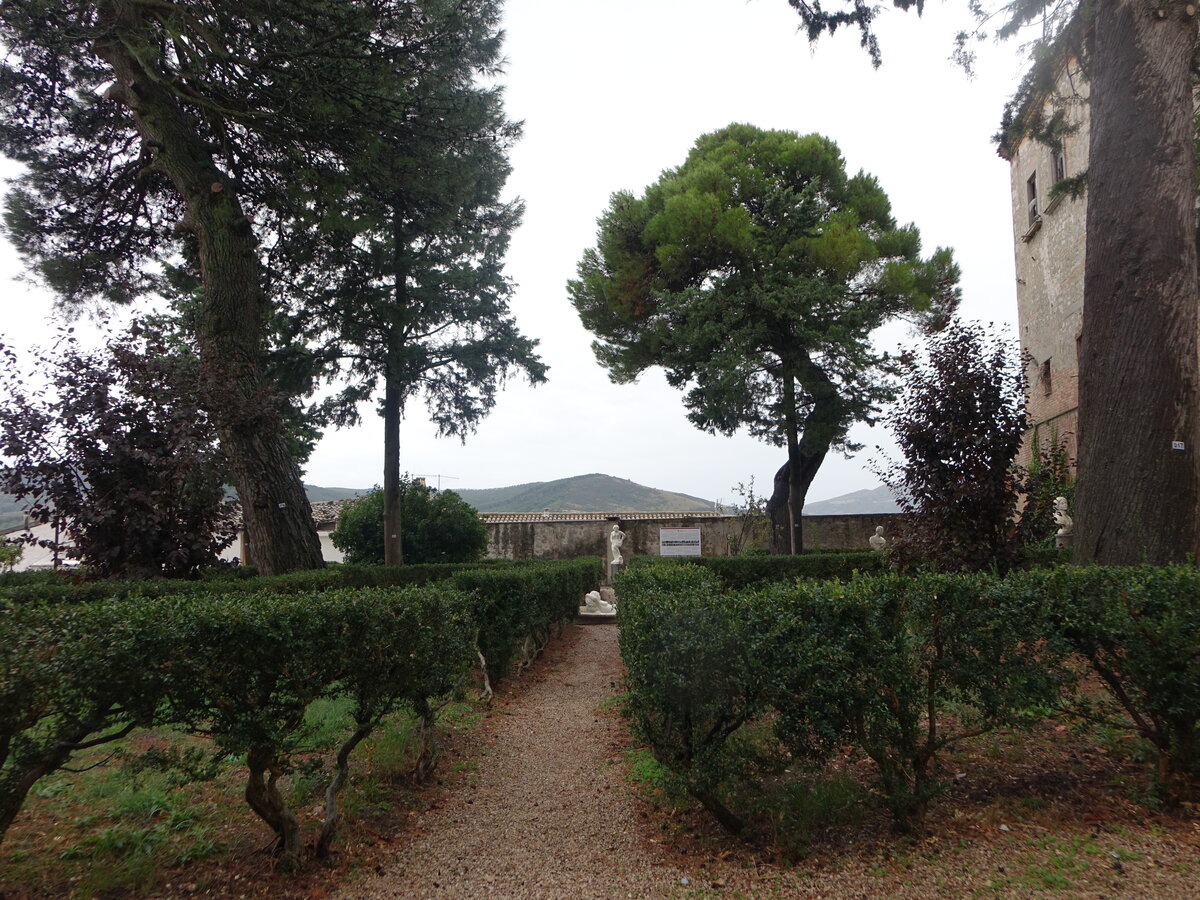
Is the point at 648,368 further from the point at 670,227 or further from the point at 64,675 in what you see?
the point at 64,675

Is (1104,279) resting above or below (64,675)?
above

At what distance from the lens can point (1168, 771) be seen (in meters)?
3.39

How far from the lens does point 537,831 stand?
3.90m

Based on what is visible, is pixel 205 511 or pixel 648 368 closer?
pixel 205 511

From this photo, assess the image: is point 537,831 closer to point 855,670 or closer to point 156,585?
point 855,670

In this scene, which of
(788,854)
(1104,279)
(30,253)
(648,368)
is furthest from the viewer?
(648,368)

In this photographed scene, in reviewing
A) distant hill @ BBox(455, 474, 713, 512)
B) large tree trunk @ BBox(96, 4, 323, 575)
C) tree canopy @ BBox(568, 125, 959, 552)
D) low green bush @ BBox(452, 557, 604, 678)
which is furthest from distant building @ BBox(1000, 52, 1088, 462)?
distant hill @ BBox(455, 474, 713, 512)

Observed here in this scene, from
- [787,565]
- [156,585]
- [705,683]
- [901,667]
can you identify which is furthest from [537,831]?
[787,565]

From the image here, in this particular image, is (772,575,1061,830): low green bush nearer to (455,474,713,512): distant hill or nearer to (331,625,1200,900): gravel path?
(331,625,1200,900): gravel path

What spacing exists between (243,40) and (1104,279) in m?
11.0

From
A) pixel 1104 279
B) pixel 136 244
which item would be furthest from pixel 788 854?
pixel 136 244

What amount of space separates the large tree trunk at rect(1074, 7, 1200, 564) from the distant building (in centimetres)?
735

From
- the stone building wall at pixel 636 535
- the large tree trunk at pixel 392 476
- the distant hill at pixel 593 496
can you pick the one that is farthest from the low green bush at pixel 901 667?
the distant hill at pixel 593 496

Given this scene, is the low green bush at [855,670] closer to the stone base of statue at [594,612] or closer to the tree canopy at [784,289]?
the stone base of statue at [594,612]
